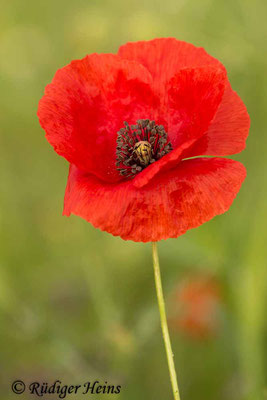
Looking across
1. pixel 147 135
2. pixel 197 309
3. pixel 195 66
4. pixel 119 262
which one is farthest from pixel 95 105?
pixel 119 262

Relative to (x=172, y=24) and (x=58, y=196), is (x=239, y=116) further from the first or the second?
(x=172, y=24)

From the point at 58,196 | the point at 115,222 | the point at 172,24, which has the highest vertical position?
the point at 172,24

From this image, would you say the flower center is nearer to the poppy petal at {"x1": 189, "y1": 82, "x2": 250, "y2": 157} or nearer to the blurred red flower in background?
the poppy petal at {"x1": 189, "y1": 82, "x2": 250, "y2": 157}

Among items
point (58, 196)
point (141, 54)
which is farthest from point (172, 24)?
point (141, 54)

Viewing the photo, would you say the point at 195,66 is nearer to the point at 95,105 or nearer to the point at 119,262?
the point at 95,105

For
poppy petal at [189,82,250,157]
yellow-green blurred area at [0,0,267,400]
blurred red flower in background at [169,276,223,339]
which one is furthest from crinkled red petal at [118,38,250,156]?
blurred red flower in background at [169,276,223,339]

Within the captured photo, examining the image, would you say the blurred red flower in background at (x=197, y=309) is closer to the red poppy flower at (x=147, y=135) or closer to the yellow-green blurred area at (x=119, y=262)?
the yellow-green blurred area at (x=119, y=262)
